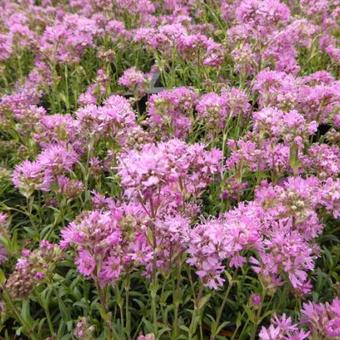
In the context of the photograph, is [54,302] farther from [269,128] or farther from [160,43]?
[160,43]

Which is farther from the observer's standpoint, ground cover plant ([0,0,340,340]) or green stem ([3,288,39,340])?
green stem ([3,288,39,340])

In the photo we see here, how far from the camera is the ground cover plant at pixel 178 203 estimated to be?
5.56ft

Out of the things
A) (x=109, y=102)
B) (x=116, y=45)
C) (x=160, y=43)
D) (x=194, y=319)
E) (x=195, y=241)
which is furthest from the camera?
(x=116, y=45)

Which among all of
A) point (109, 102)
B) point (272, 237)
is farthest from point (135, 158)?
point (109, 102)

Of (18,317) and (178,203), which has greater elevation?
(178,203)

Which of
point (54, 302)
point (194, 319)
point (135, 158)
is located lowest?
point (54, 302)

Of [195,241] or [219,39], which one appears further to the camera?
[219,39]

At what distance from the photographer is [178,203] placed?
1935 millimetres

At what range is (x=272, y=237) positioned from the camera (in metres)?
1.76

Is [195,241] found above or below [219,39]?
above

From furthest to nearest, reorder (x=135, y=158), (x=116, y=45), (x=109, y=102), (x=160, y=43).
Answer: (x=116, y=45)
(x=160, y=43)
(x=109, y=102)
(x=135, y=158)

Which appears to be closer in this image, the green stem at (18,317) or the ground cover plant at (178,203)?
the ground cover plant at (178,203)

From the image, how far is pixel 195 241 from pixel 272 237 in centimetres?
29

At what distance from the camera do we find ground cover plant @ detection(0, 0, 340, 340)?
1693 millimetres
